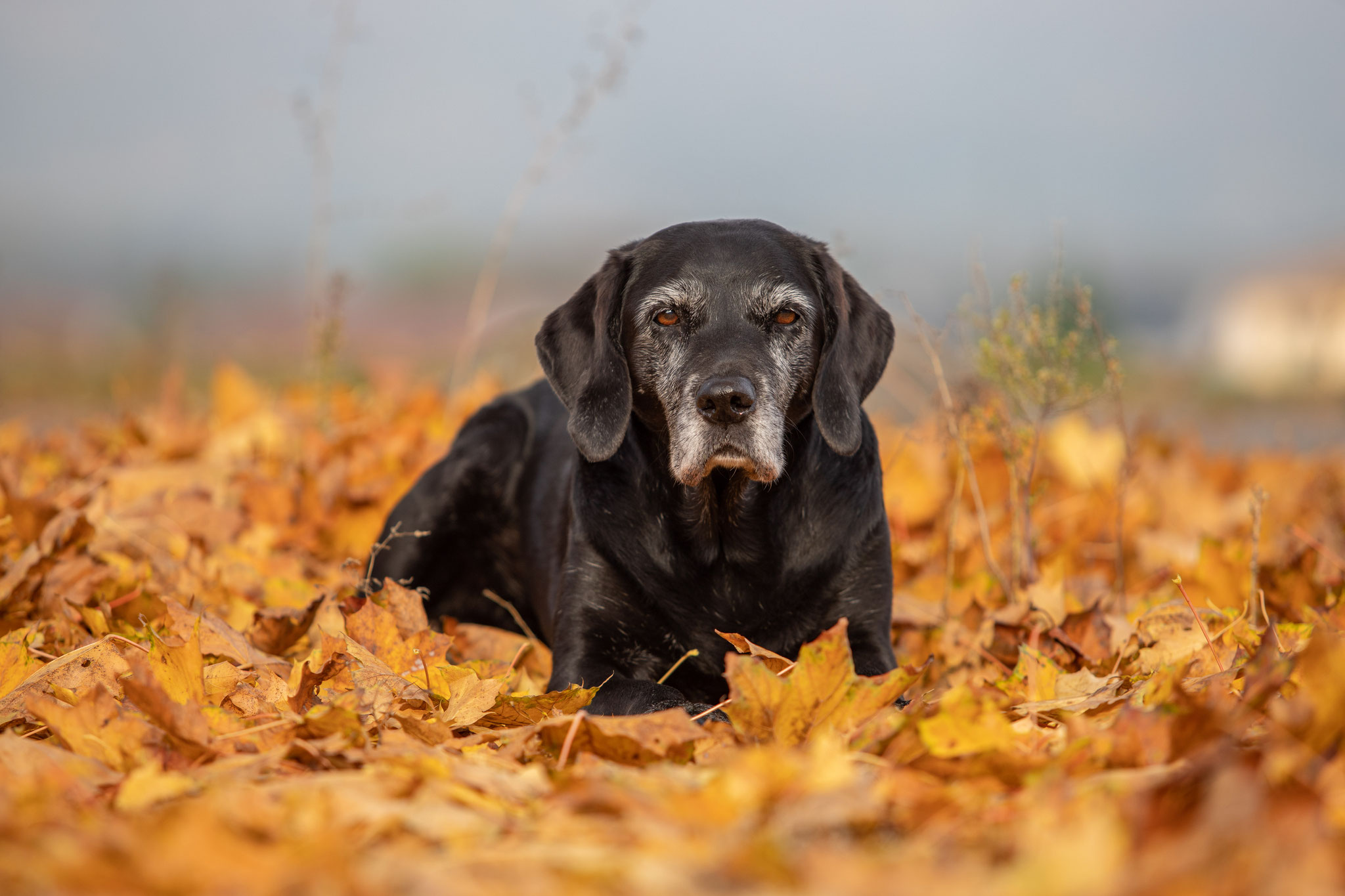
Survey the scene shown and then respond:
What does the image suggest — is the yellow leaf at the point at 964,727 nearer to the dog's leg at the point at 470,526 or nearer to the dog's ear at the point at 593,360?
the dog's ear at the point at 593,360

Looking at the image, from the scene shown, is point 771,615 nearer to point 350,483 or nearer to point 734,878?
point 734,878

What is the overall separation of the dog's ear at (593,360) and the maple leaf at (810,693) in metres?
1.41

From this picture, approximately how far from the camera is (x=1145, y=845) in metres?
1.30

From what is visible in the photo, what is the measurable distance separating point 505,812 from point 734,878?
503 mm

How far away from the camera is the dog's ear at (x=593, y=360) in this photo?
3.29 metres

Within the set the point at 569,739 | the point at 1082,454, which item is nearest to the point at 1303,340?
the point at 1082,454

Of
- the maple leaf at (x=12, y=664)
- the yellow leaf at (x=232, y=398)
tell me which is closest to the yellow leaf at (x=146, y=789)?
the maple leaf at (x=12, y=664)

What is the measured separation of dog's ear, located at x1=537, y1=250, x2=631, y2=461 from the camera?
3287 mm

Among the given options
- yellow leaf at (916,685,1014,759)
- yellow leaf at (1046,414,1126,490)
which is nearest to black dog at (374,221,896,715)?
yellow leaf at (916,685,1014,759)

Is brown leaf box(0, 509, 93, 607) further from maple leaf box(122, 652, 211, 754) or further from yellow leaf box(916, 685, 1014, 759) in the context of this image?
yellow leaf box(916, 685, 1014, 759)

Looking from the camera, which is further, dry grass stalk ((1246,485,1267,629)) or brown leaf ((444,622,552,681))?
brown leaf ((444,622,552,681))

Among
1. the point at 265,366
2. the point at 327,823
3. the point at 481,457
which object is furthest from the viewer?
the point at 265,366

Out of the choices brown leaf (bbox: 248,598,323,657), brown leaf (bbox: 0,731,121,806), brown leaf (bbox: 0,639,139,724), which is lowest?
brown leaf (bbox: 248,598,323,657)

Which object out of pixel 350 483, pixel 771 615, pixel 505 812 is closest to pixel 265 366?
pixel 350 483
